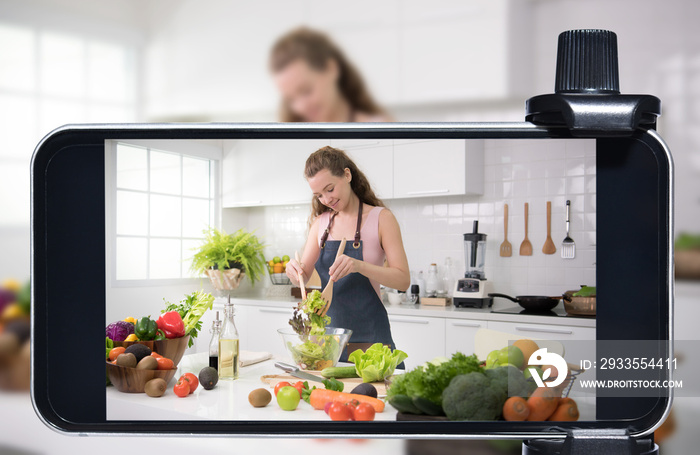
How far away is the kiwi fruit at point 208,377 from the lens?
42cm

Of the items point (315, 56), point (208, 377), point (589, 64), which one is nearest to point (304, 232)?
point (208, 377)

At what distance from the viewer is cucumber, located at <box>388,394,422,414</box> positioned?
0.40 m

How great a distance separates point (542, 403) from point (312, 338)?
7.0 inches

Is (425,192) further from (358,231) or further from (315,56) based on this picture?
(315,56)

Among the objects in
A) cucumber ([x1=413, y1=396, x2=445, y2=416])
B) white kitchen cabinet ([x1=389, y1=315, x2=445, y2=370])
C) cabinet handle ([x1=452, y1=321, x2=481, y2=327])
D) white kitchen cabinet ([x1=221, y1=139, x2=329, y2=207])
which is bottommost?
cucumber ([x1=413, y1=396, x2=445, y2=416])

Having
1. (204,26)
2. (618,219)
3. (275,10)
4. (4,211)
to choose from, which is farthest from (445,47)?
(4,211)

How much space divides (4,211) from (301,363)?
250 cm

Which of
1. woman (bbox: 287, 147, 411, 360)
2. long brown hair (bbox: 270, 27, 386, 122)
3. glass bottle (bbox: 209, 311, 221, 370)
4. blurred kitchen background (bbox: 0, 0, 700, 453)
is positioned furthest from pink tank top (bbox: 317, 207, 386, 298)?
long brown hair (bbox: 270, 27, 386, 122)

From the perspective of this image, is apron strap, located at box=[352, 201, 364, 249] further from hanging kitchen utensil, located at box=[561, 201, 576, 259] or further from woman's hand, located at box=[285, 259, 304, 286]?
hanging kitchen utensil, located at box=[561, 201, 576, 259]

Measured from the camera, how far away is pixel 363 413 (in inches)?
15.6

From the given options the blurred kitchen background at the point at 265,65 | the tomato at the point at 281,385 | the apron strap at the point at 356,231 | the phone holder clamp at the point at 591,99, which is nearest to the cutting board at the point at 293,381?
the tomato at the point at 281,385

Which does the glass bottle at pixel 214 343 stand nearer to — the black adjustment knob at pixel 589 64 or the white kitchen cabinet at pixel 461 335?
the white kitchen cabinet at pixel 461 335

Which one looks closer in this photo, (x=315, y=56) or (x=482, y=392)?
(x=482, y=392)

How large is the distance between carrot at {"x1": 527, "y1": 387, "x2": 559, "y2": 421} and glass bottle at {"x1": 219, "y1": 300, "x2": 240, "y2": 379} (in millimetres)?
219
